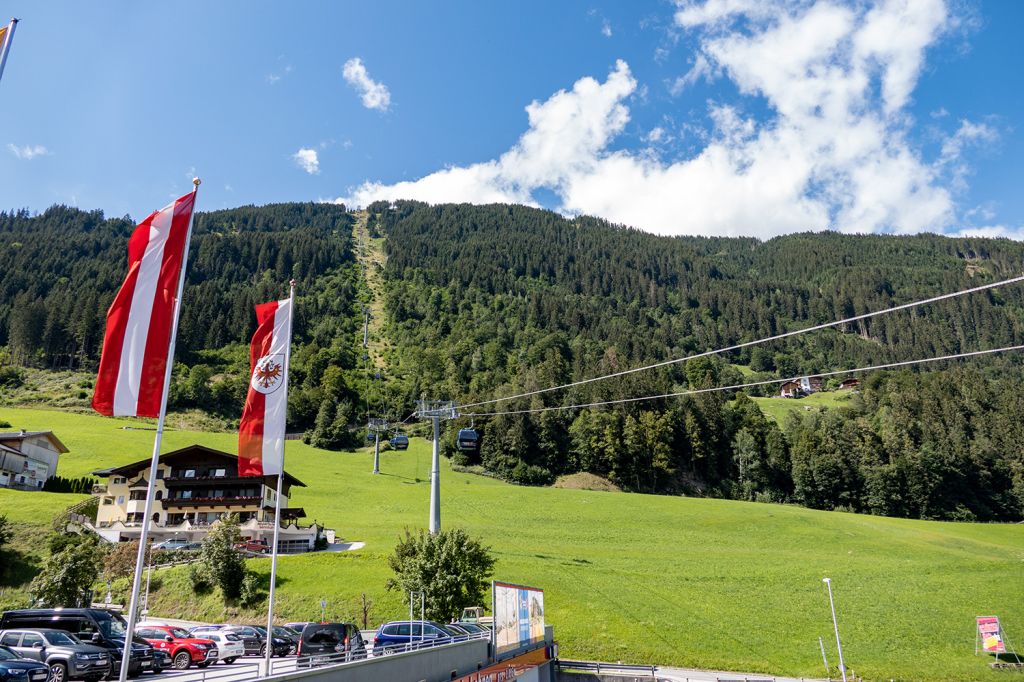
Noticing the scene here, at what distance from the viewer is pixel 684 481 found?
109438 millimetres

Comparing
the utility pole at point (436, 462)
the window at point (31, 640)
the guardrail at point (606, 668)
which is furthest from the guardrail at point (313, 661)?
the utility pole at point (436, 462)

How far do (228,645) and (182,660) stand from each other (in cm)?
339

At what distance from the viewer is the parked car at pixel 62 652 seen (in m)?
17.0

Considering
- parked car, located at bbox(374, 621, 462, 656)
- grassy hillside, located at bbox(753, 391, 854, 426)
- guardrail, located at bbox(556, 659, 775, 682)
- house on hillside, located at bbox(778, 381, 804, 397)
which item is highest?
house on hillside, located at bbox(778, 381, 804, 397)

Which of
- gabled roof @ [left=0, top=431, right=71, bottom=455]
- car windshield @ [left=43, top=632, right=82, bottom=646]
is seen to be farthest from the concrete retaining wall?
gabled roof @ [left=0, top=431, right=71, bottom=455]

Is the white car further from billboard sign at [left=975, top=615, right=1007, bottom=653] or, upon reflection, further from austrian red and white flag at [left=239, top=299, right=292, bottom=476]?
billboard sign at [left=975, top=615, right=1007, bottom=653]

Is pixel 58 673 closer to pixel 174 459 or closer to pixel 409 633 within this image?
pixel 409 633

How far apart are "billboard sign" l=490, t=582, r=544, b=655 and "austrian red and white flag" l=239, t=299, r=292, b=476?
25.1ft

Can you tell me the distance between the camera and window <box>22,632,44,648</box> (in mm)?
17562

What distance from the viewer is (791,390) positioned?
16925cm

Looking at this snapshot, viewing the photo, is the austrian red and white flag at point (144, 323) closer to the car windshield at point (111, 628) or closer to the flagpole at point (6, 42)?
the flagpole at point (6, 42)

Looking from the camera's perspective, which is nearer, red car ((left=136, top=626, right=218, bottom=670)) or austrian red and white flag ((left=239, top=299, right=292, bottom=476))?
austrian red and white flag ((left=239, top=299, right=292, bottom=476))

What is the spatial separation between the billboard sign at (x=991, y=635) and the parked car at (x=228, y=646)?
41.0 metres

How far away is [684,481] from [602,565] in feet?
202
